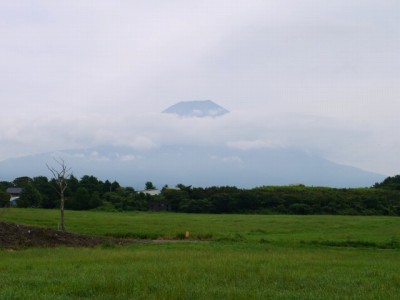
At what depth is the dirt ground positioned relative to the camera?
24.8 metres

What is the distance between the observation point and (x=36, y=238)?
26.1 metres

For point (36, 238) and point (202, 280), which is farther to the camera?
point (36, 238)

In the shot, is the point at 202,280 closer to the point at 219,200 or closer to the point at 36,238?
the point at 36,238

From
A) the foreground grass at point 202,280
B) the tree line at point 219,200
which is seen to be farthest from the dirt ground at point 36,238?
the tree line at point 219,200

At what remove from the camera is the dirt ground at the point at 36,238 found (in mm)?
24812

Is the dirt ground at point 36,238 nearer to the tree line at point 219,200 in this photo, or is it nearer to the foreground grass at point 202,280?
the foreground grass at point 202,280

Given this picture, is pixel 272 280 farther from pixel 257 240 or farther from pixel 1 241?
pixel 257 240

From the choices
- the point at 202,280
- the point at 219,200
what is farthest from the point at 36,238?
the point at 219,200

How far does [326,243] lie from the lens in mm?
29984

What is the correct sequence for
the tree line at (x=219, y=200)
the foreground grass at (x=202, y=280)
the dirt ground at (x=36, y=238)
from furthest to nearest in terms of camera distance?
the tree line at (x=219, y=200), the dirt ground at (x=36, y=238), the foreground grass at (x=202, y=280)

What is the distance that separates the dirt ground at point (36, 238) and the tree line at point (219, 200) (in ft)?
147

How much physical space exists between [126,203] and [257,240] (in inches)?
1863

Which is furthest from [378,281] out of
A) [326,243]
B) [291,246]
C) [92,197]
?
[92,197]

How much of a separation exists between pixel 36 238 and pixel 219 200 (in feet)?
174
